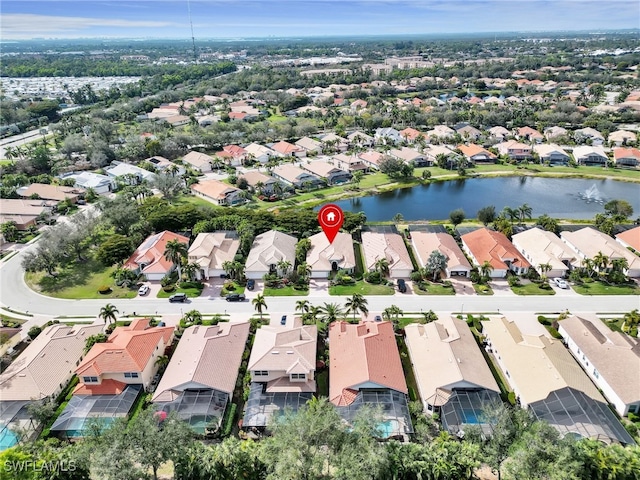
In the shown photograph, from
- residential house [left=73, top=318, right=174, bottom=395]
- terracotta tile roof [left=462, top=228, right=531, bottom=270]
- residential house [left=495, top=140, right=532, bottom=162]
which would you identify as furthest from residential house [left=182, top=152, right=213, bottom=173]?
residential house [left=495, top=140, right=532, bottom=162]

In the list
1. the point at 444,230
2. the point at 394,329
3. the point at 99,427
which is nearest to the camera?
the point at 99,427

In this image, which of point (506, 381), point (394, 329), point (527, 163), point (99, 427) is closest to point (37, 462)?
point (99, 427)

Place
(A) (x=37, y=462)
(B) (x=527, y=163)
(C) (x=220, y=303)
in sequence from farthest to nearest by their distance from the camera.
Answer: (B) (x=527, y=163) → (C) (x=220, y=303) → (A) (x=37, y=462)

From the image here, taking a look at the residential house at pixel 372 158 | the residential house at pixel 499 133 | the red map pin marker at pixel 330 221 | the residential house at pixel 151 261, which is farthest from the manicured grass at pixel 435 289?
the residential house at pixel 499 133

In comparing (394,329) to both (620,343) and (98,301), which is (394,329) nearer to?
(620,343)

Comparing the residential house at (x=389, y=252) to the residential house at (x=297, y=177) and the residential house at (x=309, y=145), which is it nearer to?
the residential house at (x=297, y=177)

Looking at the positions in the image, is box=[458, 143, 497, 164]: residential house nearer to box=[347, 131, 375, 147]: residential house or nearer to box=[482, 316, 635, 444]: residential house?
box=[347, 131, 375, 147]: residential house
